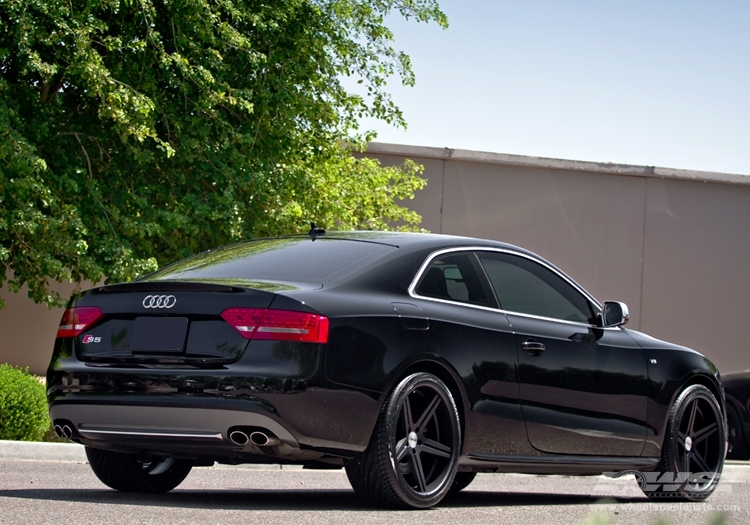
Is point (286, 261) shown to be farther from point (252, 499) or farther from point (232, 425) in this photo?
point (252, 499)

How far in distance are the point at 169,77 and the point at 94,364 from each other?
9.40 metres

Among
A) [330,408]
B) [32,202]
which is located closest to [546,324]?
[330,408]

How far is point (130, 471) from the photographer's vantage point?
22.6 feet

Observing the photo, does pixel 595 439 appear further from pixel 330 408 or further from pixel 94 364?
pixel 94 364

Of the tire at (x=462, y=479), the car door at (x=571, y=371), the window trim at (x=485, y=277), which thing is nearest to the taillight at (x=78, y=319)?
the window trim at (x=485, y=277)

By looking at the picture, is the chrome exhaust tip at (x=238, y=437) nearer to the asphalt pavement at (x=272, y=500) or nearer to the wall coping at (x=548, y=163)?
the asphalt pavement at (x=272, y=500)

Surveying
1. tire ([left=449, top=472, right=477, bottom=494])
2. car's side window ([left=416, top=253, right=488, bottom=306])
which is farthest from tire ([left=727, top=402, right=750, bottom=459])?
car's side window ([left=416, top=253, right=488, bottom=306])

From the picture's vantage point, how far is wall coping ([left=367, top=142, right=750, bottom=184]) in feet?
70.6

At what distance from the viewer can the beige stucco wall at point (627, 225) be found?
72.0 feet

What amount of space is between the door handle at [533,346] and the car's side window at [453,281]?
33 cm

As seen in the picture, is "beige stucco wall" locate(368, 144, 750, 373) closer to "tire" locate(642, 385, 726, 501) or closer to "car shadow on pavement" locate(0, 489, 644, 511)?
"tire" locate(642, 385, 726, 501)

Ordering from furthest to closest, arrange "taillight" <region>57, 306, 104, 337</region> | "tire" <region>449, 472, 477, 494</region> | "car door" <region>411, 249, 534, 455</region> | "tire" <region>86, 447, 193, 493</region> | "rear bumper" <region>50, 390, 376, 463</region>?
"tire" <region>449, 472, 477, 494</region> → "tire" <region>86, 447, 193, 493</region> → "car door" <region>411, 249, 534, 455</region> → "taillight" <region>57, 306, 104, 337</region> → "rear bumper" <region>50, 390, 376, 463</region>

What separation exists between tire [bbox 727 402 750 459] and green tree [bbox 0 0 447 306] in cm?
650

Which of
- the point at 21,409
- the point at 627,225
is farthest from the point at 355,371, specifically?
the point at 627,225
